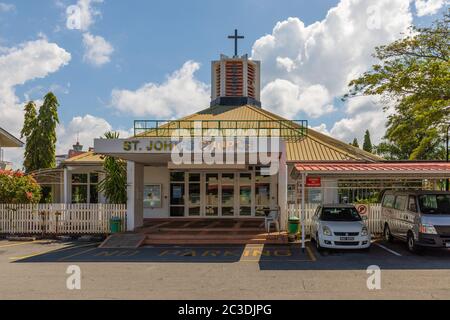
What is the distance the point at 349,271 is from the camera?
1076cm

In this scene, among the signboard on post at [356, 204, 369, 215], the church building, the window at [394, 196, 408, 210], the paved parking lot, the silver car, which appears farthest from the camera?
the church building

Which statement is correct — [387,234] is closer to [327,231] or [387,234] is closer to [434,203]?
[434,203]

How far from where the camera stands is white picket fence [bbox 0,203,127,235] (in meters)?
18.2

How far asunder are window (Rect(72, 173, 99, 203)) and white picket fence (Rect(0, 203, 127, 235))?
7860 mm

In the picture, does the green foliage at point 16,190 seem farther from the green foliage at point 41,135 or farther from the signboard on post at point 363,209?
the green foliage at point 41,135

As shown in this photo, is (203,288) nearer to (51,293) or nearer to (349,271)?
(51,293)

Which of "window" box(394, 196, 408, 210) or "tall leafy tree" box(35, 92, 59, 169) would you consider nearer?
"window" box(394, 196, 408, 210)

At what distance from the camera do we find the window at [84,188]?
26.5 metres

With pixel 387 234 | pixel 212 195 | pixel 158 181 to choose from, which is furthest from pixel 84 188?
pixel 387 234

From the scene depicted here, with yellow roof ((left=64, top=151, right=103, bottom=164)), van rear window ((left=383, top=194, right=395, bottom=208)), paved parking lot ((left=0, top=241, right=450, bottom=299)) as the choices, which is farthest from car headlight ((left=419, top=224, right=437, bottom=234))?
yellow roof ((left=64, top=151, right=103, bottom=164))

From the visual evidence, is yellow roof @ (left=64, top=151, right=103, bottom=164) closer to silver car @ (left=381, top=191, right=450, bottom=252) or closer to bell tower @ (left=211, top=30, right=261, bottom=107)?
bell tower @ (left=211, top=30, right=261, bottom=107)

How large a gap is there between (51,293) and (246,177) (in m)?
16.0

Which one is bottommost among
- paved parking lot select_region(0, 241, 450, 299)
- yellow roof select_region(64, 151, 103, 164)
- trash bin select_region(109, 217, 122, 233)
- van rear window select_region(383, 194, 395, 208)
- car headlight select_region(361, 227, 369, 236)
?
paved parking lot select_region(0, 241, 450, 299)
